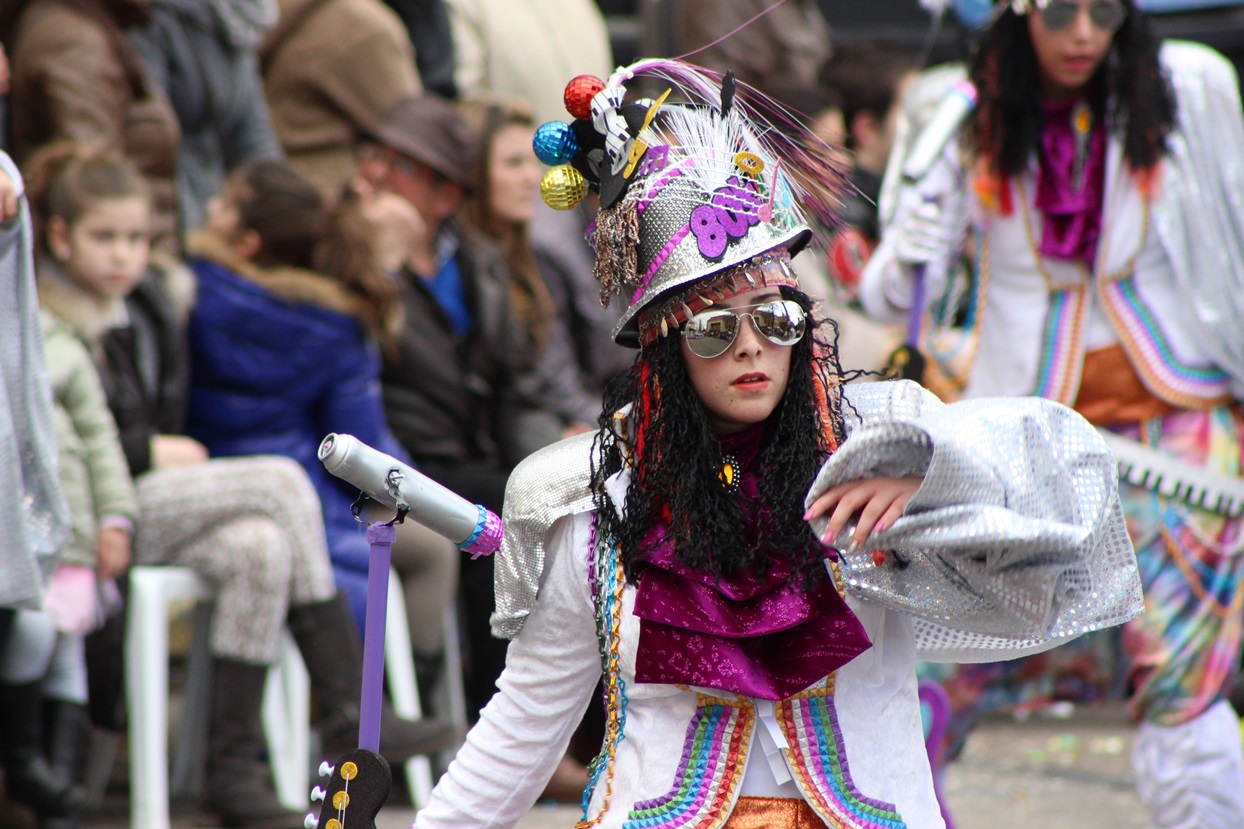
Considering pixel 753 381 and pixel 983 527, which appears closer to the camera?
pixel 983 527

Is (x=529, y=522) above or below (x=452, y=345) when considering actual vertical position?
above

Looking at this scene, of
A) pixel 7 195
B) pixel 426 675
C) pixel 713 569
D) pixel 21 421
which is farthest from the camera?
pixel 426 675

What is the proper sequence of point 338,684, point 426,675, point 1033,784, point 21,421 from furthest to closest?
point 1033,784, point 426,675, point 338,684, point 21,421

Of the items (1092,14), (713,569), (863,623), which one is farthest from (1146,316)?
(713,569)

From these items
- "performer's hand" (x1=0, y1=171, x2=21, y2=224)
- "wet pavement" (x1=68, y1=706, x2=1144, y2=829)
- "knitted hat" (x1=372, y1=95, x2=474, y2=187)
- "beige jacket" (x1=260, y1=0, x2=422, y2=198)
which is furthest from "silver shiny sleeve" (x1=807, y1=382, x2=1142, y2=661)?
"beige jacket" (x1=260, y1=0, x2=422, y2=198)

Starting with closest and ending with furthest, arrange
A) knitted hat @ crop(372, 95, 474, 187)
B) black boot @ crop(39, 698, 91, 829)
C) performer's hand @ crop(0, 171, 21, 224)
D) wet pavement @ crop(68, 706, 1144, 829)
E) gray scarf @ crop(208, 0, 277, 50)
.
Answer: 1. performer's hand @ crop(0, 171, 21, 224)
2. black boot @ crop(39, 698, 91, 829)
3. wet pavement @ crop(68, 706, 1144, 829)
4. knitted hat @ crop(372, 95, 474, 187)
5. gray scarf @ crop(208, 0, 277, 50)

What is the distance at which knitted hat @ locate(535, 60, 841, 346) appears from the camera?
8.38 ft

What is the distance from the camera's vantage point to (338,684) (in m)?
4.94

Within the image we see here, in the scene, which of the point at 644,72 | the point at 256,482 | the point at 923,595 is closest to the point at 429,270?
the point at 256,482

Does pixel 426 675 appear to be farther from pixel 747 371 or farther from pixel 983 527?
pixel 983 527

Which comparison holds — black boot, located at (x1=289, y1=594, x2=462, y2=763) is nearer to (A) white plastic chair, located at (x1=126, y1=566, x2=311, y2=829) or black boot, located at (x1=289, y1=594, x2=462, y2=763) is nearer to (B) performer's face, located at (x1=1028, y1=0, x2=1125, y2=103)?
(A) white plastic chair, located at (x1=126, y1=566, x2=311, y2=829)

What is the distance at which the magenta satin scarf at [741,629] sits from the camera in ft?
8.09

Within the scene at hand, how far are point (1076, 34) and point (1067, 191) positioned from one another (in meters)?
0.35

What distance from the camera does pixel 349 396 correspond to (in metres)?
5.42
